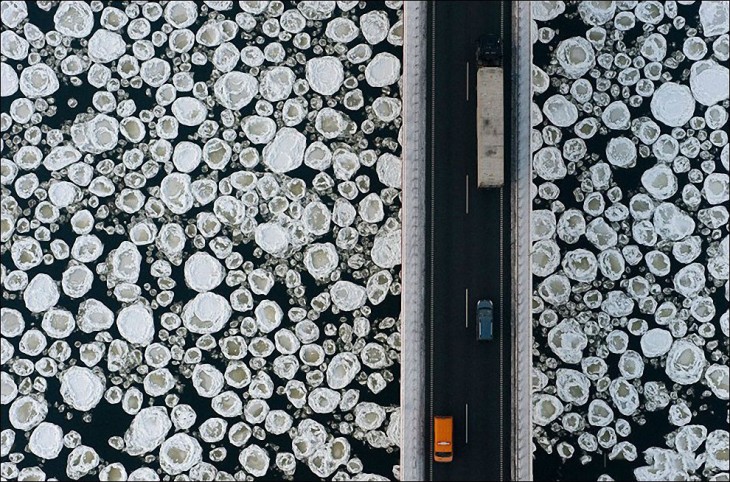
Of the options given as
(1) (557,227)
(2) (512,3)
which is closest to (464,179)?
(1) (557,227)

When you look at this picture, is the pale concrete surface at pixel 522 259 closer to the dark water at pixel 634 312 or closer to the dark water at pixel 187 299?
the dark water at pixel 634 312

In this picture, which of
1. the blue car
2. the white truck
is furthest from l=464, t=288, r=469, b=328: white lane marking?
the white truck

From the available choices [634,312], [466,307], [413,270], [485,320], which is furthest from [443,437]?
[634,312]

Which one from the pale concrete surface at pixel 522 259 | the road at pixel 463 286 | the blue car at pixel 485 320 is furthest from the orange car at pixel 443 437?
the blue car at pixel 485 320

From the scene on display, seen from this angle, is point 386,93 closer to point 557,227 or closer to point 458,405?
point 557,227

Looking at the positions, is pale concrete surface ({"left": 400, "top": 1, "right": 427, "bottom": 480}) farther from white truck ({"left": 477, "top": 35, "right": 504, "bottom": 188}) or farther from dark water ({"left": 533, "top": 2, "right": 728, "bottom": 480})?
dark water ({"left": 533, "top": 2, "right": 728, "bottom": 480})

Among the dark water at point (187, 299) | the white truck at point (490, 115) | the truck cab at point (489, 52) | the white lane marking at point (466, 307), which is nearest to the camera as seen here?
the white truck at point (490, 115)
